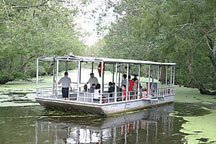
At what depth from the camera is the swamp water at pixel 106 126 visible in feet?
35.9

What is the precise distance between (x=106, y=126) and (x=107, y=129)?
0.58 m

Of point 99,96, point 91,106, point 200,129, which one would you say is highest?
point 99,96

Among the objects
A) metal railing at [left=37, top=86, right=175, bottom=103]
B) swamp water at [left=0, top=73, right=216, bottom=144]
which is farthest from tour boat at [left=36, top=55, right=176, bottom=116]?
swamp water at [left=0, top=73, right=216, bottom=144]

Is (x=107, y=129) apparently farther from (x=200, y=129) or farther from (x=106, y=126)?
(x=200, y=129)

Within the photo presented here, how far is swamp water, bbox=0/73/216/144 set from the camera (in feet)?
35.9

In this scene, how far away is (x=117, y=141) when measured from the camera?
10.7m

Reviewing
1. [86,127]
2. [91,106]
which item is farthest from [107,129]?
[91,106]

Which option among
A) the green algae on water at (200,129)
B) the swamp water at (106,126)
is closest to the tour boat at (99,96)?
the swamp water at (106,126)

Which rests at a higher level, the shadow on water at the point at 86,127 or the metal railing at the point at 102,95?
the metal railing at the point at 102,95

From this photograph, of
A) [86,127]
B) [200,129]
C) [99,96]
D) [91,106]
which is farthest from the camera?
[99,96]

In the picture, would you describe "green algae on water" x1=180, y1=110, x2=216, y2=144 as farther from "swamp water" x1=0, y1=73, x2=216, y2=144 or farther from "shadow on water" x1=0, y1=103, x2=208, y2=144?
"shadow on water" x1=0, y1=103, x2=208, y2=144

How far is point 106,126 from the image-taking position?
43.5 feet

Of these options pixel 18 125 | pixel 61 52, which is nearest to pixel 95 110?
pixel 18 125

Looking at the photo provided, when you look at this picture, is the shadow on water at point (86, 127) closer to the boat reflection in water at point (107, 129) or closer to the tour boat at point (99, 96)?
the boat reflection in water at point (107, 129)
